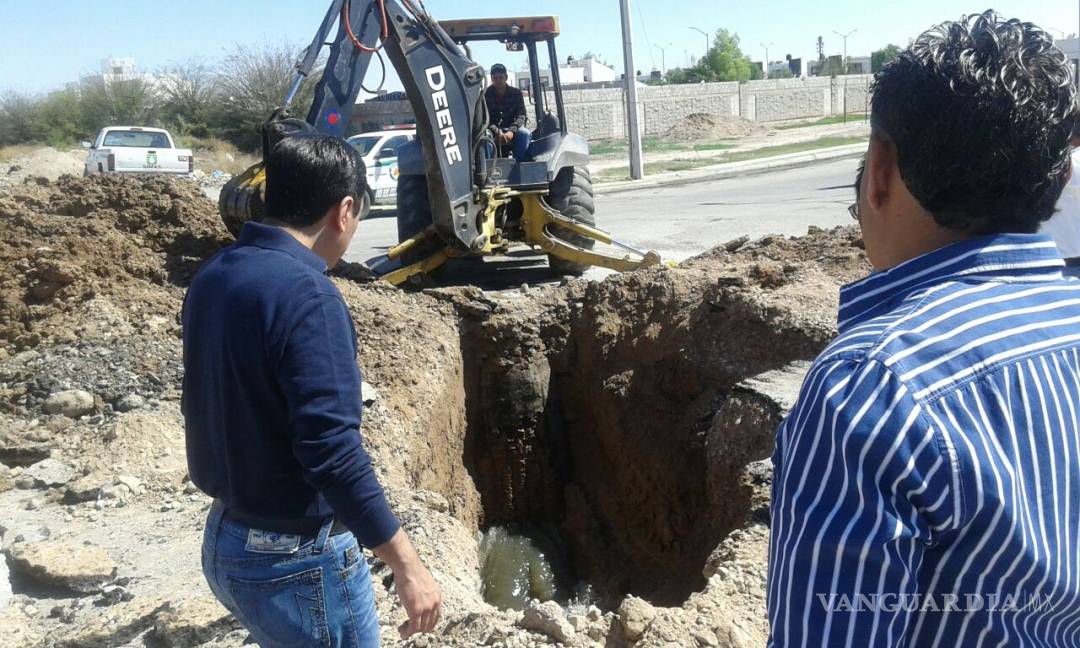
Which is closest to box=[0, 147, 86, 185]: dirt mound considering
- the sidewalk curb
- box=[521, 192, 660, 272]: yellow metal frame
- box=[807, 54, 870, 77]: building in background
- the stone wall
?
the stone wall

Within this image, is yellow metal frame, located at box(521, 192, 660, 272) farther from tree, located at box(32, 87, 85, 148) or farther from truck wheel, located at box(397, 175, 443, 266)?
tree, located at box(32, 87, 85, 148)

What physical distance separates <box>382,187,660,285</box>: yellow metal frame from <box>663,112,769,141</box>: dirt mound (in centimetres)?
2720

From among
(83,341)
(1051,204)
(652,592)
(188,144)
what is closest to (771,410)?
(652,592)

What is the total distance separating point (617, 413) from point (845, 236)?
2.86 m

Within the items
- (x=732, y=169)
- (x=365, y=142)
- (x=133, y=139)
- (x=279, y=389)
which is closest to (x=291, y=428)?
(x=279, y=389)

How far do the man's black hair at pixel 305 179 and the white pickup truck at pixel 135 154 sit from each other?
17838 mm

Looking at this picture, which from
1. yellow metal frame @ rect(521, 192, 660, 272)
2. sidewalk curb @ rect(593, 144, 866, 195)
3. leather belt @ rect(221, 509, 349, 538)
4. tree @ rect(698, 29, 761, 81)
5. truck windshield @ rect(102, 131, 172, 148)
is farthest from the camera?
tree @ rect(698, 29, 761, 81)

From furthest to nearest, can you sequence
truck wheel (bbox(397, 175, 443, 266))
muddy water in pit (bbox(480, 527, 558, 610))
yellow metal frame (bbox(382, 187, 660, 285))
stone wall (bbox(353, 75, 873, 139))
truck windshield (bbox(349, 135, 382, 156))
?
stone wall (bbox(353, 75, 873, 139)), truck windshield (bbox(349, 135, 382, 156)), truck wheel (bbox(397, 175, 443, 266)), yellow metal frame (bbox(382, 187, 660, 285)), muddy water in pit (bbox(480, 527, 558, 610))

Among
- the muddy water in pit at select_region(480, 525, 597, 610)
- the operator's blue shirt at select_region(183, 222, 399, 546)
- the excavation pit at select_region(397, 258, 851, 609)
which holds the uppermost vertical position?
the operator's blue shirt at select_region(183, 222, 399, 546)

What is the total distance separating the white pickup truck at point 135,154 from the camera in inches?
736

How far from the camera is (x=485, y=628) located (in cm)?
334

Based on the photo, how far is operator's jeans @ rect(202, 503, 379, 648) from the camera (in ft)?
7.07

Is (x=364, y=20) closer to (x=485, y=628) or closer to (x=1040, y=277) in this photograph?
(x=485, y=628)

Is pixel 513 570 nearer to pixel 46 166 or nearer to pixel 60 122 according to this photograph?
pixel 46 166
